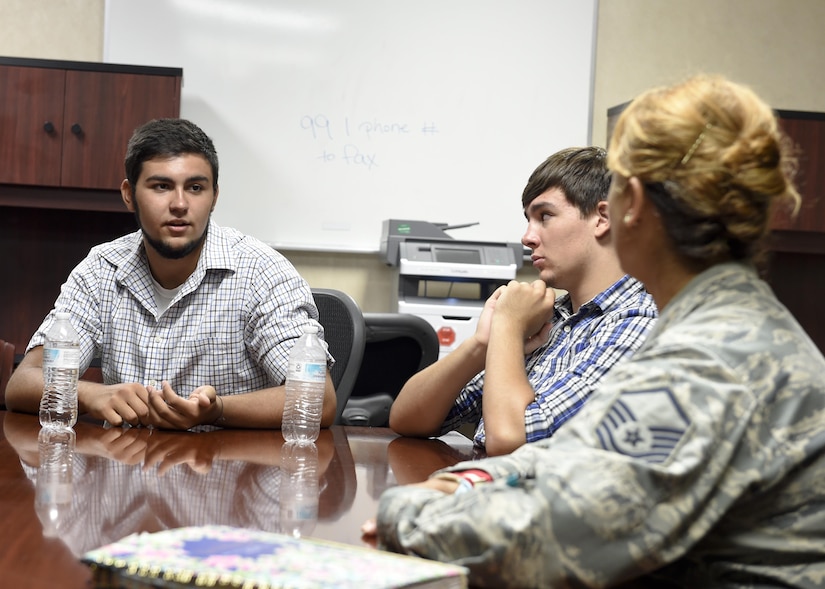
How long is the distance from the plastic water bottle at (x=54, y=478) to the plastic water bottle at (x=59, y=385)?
0.05 m

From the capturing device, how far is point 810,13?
4.59 meters

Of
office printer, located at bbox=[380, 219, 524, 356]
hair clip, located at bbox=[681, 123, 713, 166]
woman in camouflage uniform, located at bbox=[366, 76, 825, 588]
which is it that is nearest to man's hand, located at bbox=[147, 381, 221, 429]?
woman in camouflage uniform, located at bbox=[366, 76, 825, 588]

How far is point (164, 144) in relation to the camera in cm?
207

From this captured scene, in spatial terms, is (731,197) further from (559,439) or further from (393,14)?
(393,14)

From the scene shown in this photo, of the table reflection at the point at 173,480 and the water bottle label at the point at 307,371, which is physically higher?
the water bottle label at the point at 307,371

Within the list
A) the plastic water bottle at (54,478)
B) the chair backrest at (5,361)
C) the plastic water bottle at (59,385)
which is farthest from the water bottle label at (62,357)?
the chair backrest at (5,361)

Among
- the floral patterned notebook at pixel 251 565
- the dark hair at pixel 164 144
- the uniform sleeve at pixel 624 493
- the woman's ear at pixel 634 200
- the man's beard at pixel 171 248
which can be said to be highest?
the dark hair at pixel 164 144

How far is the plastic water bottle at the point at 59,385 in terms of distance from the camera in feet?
5.42

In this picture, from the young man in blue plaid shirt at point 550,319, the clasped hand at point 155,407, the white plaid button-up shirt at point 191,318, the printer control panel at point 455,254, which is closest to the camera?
the young man in blue plaid shirt at point 550,319

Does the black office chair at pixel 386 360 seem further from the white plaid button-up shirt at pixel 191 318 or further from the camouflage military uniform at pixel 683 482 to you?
the camouflage military uniform at pixel 683 482

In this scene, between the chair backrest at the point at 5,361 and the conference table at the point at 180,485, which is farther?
the chair backrest at the point at 5,361

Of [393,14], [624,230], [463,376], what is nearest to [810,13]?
[393,14]

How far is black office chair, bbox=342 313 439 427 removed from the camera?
2424mm

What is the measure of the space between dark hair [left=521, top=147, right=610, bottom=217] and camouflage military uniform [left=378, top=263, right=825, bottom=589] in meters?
0.88
